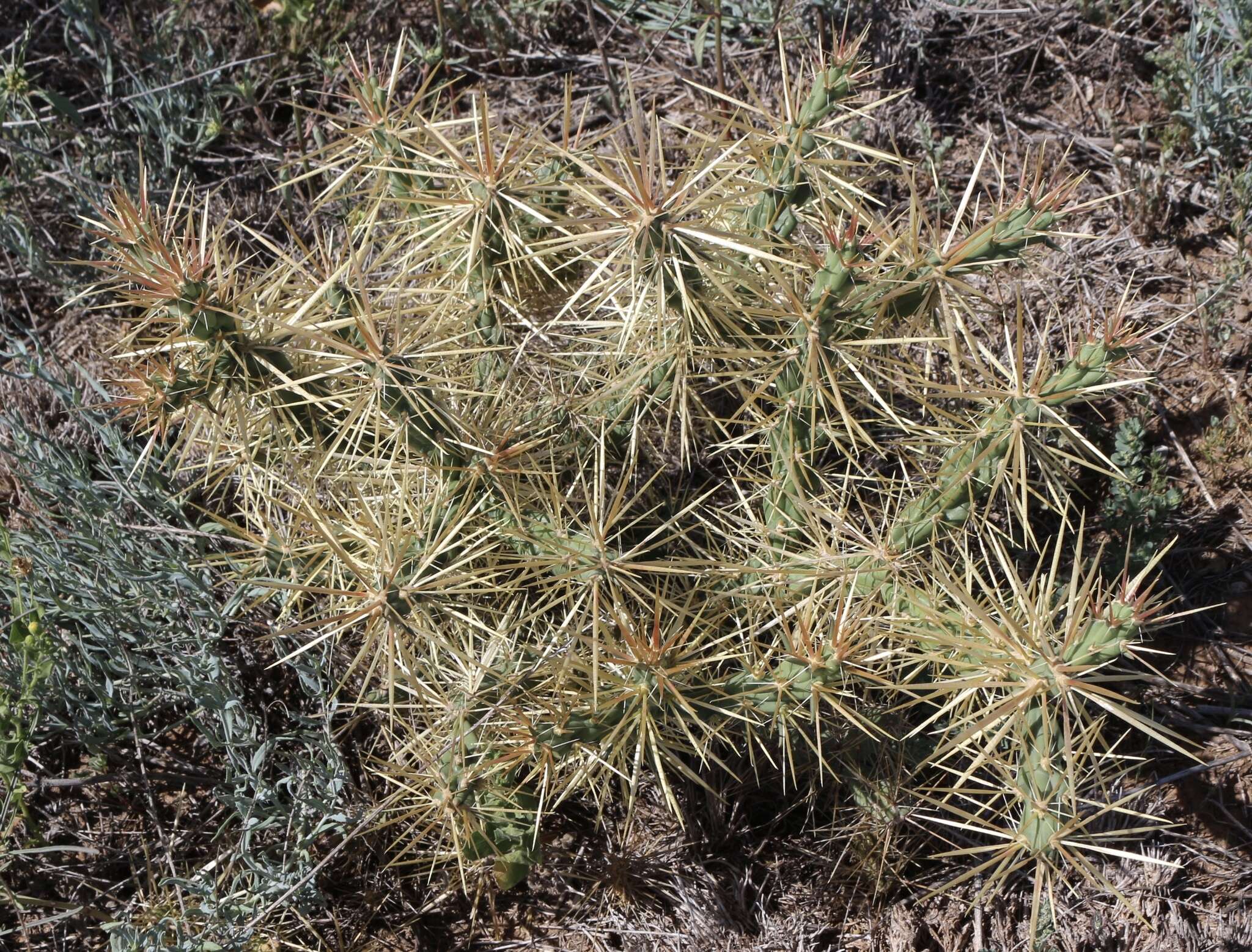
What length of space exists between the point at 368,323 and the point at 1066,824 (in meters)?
1.48

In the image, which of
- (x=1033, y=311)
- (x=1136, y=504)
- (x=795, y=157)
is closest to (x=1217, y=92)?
(x=1033, y=311)

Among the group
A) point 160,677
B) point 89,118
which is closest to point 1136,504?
point 160,677

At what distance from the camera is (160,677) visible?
8.21 feet

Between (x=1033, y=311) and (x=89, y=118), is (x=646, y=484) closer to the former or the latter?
(x=1033, y=311)

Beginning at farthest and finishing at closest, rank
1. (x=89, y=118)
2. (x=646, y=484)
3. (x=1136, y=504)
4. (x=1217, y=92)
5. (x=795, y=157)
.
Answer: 1. (x=89, y=118)
2. (x=1217, y=92)
3. (x=1136, y=504)
4. (x=646, y=484)
5. (x=795, y=157)

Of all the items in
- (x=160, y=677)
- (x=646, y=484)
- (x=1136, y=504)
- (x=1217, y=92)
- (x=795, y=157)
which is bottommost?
(x=160, y=677)

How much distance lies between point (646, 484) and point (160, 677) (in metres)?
1.34

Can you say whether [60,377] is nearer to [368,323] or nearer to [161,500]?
[161,500]

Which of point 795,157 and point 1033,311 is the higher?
point 795,157

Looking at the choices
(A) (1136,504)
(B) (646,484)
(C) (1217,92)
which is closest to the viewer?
(B) (646,484)

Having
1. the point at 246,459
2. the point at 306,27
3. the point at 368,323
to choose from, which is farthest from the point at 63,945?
the point at 306,27

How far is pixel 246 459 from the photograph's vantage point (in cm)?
206

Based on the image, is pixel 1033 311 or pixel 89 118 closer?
pixel 1033 311

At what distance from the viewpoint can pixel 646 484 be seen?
214 centimetres
